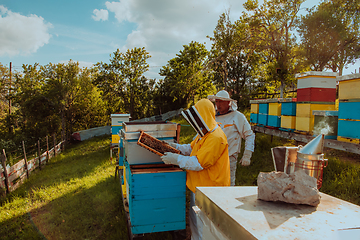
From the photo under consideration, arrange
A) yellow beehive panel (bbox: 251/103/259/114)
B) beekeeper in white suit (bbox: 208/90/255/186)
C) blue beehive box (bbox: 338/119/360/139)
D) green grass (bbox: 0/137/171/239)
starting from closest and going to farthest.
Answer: beekeeper in white suit (bbox: 208/90/255/186) < blue beehive box (bbox: 338/119/360/139) < green grass (bbox: 0/137/171/239) < yellow beehive panel (bbox: 251/103/259/114)

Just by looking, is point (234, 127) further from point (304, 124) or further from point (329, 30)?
point (329, 30)

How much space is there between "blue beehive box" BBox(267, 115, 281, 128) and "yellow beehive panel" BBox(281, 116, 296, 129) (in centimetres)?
30

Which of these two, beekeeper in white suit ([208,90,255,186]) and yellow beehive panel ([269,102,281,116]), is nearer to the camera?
beekeeper in white suit ([208,90,255,186])

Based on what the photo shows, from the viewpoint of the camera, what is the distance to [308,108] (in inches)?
196

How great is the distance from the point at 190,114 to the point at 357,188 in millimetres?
3679

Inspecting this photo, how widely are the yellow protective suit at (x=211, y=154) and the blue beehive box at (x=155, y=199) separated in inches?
9.4

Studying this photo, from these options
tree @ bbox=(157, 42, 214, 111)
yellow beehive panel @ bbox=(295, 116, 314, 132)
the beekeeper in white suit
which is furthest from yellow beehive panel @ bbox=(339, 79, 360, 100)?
tree @ bbox=(157, 42, 214, 111)

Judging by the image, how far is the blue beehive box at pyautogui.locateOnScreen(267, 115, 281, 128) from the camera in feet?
20.6

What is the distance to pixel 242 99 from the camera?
15.7 metres

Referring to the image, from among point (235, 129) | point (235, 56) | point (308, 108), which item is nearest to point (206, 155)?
point (235, 129)

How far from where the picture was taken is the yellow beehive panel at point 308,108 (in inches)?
195

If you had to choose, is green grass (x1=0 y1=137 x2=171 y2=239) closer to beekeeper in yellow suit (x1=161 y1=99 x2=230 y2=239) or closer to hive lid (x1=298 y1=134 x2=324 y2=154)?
beekeeper in yellow suit (x1=161 y1=99 x2=230 y2=239)

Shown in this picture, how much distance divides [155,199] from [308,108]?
14.0ft

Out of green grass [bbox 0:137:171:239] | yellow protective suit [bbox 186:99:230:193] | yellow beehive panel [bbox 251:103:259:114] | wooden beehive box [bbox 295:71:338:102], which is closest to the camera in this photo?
yellow protective suit [bbox 186:99:230:193]
